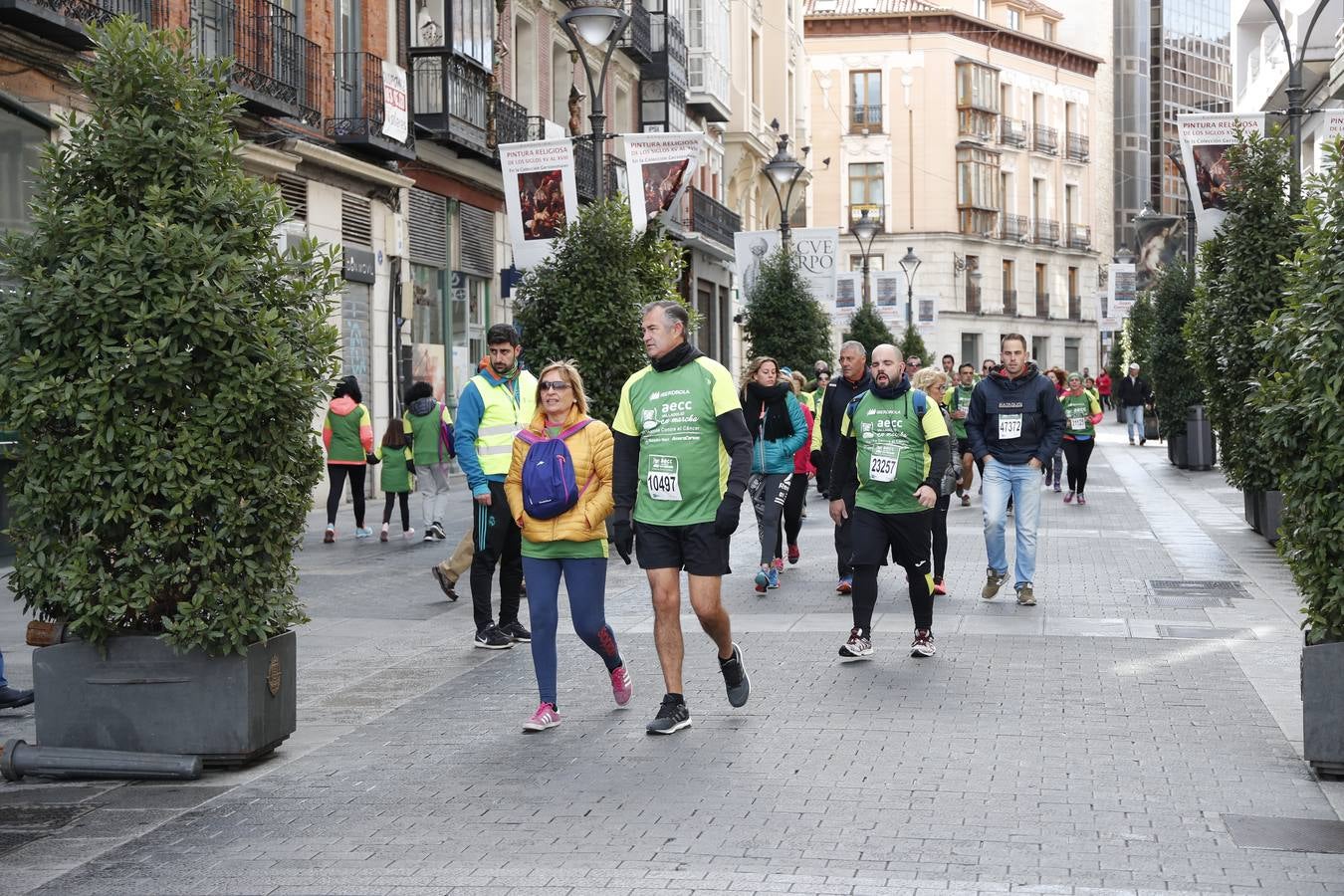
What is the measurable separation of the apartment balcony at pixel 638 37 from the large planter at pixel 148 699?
28873 mm

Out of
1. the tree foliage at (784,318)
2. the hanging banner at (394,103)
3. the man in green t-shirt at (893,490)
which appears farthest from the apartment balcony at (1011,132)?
the man in green t-shirt at (893,490)

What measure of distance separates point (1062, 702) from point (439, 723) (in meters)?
2.87

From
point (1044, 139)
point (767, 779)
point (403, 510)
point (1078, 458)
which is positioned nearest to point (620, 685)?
point (767, 779)

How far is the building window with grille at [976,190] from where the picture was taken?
7431 centimetres

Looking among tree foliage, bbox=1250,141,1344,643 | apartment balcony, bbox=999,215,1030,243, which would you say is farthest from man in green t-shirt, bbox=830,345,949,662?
apartment balcony, bbox=999,215,1030,243

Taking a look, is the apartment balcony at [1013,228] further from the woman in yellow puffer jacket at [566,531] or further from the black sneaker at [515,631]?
the woman in yellow puffer jacket at [566,531]

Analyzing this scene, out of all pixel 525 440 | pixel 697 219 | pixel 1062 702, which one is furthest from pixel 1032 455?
pixel 697 219

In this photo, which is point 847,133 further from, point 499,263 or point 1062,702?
point 1062,702

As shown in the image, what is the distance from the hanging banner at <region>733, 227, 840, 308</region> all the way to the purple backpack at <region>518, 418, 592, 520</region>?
23894 mm

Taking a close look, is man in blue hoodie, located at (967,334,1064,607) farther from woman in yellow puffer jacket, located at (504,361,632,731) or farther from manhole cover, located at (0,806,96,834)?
manhole cover, located at (0,806,96,834)

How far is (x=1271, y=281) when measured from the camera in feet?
55.0

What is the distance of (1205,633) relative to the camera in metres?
10.4

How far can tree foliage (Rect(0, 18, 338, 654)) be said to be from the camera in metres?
6.76

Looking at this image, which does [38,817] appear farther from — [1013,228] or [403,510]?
[1013,228]
